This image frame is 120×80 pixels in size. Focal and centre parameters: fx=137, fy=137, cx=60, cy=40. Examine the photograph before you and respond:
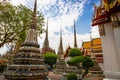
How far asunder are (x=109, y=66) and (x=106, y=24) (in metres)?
1.72

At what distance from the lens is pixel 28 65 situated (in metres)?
6.43

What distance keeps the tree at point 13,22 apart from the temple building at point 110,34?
11791 mm

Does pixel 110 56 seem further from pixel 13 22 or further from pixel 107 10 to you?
pixel 13 22

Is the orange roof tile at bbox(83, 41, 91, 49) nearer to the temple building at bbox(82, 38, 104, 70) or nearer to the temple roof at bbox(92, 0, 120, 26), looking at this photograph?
the temple building at bbox(82, 38, 104, 70)

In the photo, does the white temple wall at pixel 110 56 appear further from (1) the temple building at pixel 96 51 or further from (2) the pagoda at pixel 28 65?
(1) the temple building at pixel 96 51

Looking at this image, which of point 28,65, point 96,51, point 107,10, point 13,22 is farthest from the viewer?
point 96,51

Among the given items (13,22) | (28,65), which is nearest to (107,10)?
(28,65)

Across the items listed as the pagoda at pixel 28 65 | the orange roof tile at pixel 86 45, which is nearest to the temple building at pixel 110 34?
the pagoda at pixel 28 65

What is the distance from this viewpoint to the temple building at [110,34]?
4.94 meters

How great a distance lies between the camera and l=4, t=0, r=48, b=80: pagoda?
607 centimetres

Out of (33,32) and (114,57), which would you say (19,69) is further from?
(114,57)

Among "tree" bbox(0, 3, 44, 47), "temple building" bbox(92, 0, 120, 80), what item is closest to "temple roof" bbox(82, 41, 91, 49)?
"tree" bbox(0, 3, 44, 47)

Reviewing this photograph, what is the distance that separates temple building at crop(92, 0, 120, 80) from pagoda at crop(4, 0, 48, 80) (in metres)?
3.03

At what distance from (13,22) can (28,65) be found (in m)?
11.1
